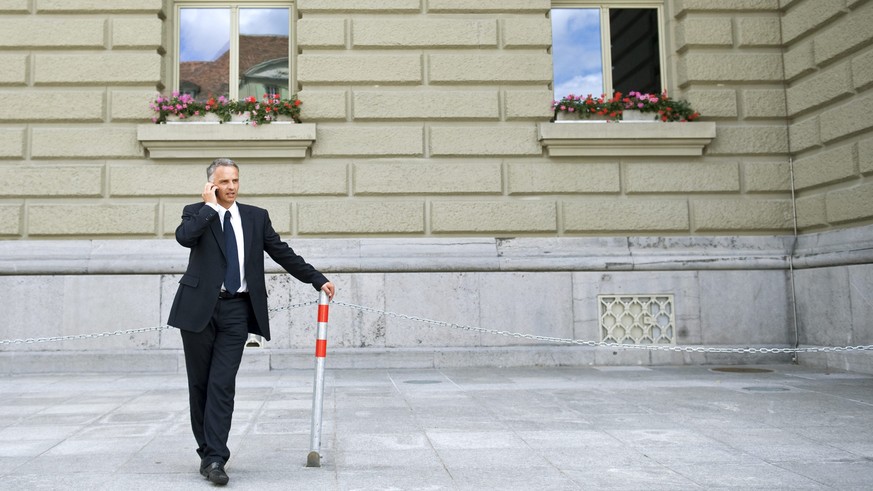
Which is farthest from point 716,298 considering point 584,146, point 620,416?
point 620,416

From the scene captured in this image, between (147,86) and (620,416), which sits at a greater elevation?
(147,86)

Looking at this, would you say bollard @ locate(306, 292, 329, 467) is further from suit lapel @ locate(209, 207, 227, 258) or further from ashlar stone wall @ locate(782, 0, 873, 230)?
ashlar stone wall @ locate(782, 0, 873, 230)

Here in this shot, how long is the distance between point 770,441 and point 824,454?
1.32 feet

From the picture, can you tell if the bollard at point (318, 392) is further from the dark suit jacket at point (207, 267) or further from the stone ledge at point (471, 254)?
the stone ledge at point (471, 254)

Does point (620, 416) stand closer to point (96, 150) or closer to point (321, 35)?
point (321, 35)

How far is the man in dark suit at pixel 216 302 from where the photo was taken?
405cm

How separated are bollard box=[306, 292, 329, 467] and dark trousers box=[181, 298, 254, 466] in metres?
0.45

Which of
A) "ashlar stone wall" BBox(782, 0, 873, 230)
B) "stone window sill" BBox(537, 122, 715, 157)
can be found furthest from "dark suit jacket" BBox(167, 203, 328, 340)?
"ashlar stone wall" BBox(782, 0, 873, 230)

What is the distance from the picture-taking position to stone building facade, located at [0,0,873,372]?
8852 mm

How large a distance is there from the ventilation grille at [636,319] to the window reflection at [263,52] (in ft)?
17.1

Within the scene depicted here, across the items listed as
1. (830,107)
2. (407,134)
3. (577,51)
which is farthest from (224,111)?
(830,107)

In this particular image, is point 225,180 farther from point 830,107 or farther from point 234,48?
point 830,107

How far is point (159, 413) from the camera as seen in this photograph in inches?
233

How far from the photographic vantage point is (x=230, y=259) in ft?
13.8
